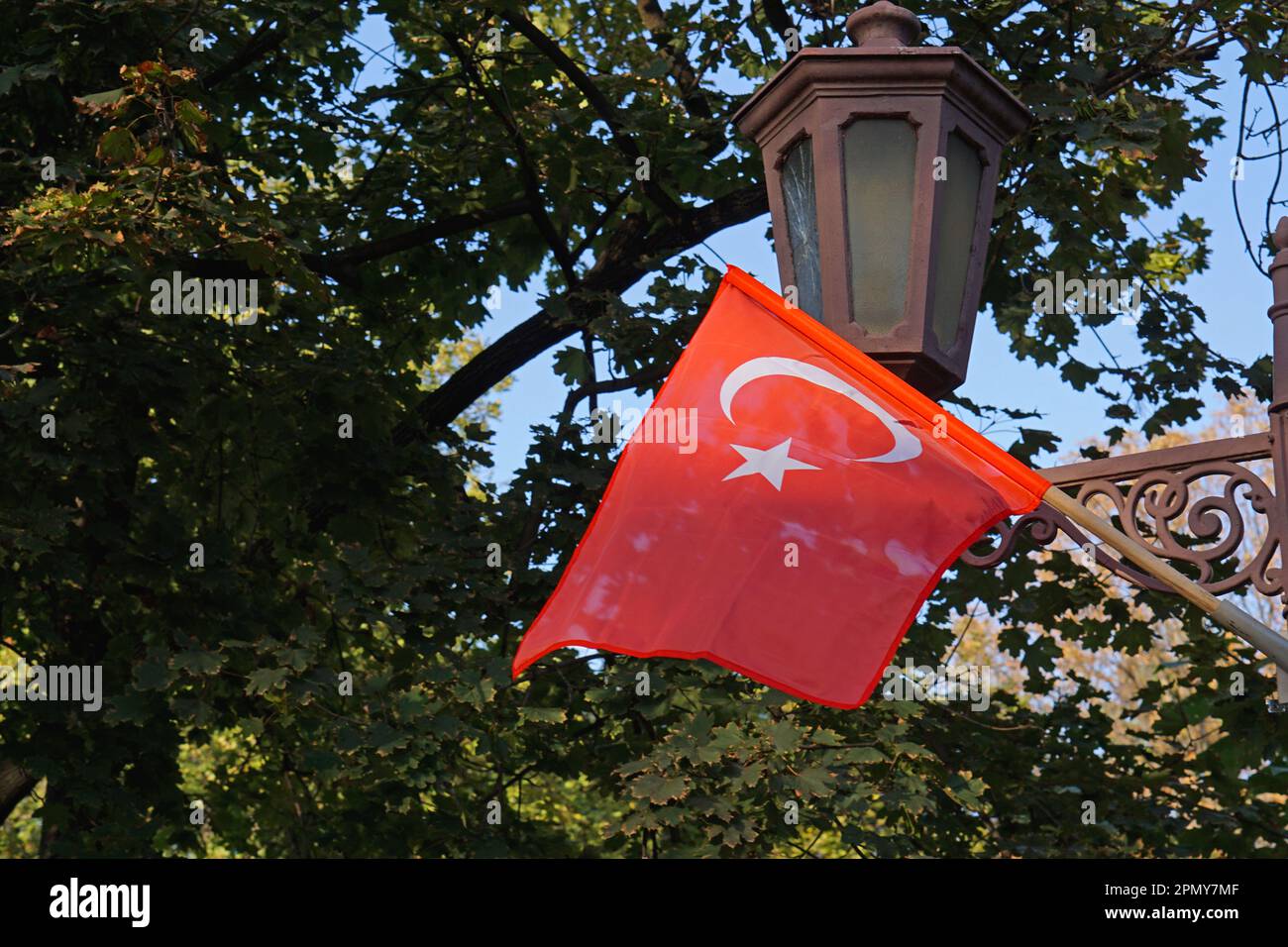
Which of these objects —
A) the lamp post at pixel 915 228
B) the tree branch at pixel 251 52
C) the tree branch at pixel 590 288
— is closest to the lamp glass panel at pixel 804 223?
the lamp post at pixel 915 228

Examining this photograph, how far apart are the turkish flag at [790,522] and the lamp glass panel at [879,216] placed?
0.14 metres

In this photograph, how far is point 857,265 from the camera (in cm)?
400

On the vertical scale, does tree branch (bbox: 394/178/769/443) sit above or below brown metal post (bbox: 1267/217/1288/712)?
above

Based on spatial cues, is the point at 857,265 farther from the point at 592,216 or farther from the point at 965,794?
the point at 592,216

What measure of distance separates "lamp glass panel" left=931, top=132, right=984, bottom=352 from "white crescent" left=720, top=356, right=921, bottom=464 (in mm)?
266

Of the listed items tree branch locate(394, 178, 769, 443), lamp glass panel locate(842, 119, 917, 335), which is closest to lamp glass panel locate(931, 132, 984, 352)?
lamp glass panel locate(842, 119, 917, 335)

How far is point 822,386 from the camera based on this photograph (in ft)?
13.4

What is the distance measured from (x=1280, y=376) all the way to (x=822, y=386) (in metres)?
1.14

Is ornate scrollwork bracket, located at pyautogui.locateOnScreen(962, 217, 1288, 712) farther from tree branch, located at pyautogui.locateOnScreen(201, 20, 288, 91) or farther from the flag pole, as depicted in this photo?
tree branch, located at pyautogui.locateOnScreen(201, 20, 288, 91)

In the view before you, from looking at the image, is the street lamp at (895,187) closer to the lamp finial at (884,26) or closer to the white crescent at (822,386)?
the lamp finial at (884,26)

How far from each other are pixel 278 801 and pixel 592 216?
4.89m

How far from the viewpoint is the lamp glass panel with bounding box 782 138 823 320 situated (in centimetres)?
420
